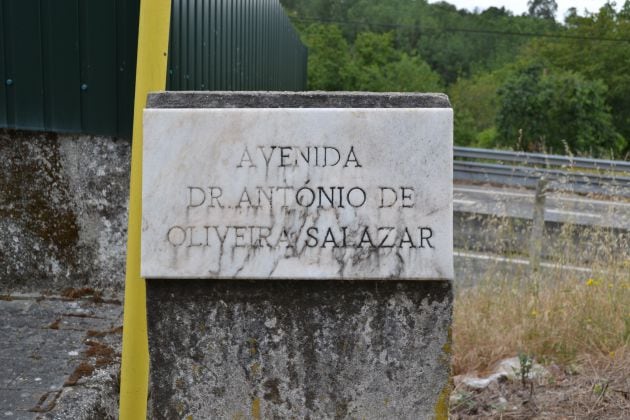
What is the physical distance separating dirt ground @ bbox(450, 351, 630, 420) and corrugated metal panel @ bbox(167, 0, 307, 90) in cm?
234

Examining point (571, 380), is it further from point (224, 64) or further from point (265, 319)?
point (224, 64)

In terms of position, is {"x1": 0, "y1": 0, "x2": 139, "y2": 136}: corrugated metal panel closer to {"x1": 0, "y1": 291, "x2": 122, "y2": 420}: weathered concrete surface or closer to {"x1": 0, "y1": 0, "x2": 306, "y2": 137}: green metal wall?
{"x1": 0, "y1": 0, "x2": 306, "y2": 137}: green metal wall

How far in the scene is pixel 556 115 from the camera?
85.4 ft

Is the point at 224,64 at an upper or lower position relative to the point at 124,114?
upper

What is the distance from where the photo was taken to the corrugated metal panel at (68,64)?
3.97 m

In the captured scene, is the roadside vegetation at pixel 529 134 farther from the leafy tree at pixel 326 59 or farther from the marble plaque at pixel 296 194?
the marble plaque at pixel 296 194

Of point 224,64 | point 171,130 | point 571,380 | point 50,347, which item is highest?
point 224,64

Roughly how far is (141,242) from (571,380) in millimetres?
2681

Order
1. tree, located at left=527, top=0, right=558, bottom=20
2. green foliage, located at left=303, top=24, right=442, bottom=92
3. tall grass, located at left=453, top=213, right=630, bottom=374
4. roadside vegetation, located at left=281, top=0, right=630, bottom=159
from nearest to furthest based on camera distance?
tall grass, located at left=453, top=213, right=630, bottom=374, roadside vegetation, located at left=281, top=0, right=630, bottom=159, green foliage, located at left=303, top=24, right=442, bottom=92, tree, located at left=527, top=0, right=558, bottom=20

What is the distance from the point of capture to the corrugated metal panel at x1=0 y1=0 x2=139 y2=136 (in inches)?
156

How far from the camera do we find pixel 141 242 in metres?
2.61

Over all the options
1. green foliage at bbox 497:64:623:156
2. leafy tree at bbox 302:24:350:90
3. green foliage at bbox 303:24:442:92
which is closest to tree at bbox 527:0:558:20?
green foliage at bbox 303:24:442:92

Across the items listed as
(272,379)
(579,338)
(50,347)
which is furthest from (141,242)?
(579,338)

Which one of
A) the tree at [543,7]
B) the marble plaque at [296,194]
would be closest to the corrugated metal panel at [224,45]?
the marble plaque at [296,194]
